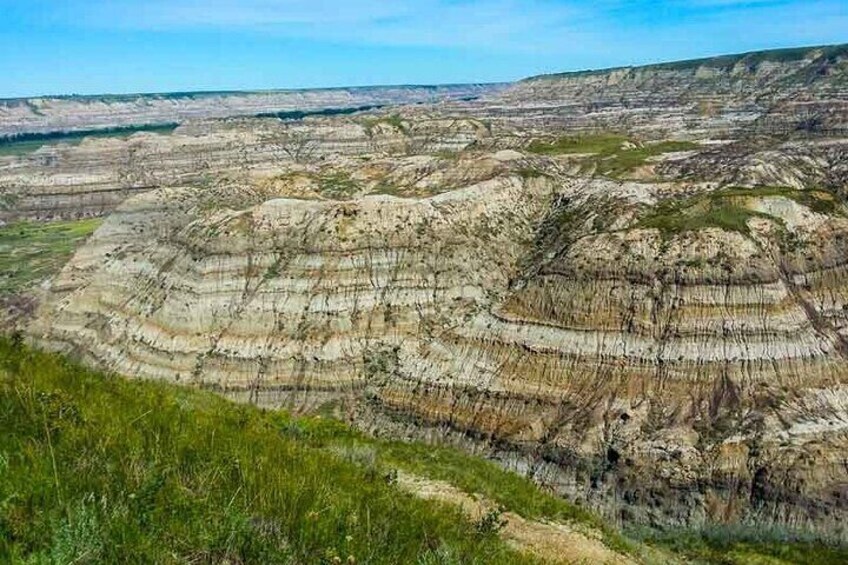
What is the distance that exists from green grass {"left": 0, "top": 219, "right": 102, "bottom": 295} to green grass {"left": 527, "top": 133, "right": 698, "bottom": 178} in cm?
7168

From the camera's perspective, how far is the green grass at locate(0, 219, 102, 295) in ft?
332

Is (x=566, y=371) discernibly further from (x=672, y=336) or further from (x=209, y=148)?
(x=209, y=148)

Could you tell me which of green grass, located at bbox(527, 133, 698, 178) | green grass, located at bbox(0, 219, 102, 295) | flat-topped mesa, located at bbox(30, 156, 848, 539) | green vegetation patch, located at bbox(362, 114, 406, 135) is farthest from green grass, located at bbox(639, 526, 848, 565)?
green vegetation patch, located at bbox(362, 114, 406, 135)

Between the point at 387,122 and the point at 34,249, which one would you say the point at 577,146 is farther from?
the point at 34,249

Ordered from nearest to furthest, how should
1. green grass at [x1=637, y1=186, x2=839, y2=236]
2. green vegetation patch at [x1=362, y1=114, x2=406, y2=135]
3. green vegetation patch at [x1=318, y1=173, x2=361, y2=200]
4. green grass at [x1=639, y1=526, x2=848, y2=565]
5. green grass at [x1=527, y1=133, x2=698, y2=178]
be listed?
green grass at [x1=639, y1=526, x2=848, y2=565] < green grass at [x1=637, y1=186, x2=839, y2=236] < green vegetation patch at [x1=318, y1=173, x2=361, y2=200] < green grass at [x1=527, y1=133, x2=698, y2=178] < green vegetation patch at [x1=362, y1=114, x2=406, y2=135]

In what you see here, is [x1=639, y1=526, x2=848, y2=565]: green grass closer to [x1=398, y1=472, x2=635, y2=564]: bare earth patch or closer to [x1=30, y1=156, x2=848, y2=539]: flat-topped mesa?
[x1=30, y1=156, x2=848, y2=539]: flat-topped mesa

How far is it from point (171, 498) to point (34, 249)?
133m

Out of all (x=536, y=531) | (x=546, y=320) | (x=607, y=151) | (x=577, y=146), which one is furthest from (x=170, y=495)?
(x=577, y=146)

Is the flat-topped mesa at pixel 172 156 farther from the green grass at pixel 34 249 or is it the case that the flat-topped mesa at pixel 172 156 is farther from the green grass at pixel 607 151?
the green grass at pixel 607 151

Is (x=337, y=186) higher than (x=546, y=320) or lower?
higher

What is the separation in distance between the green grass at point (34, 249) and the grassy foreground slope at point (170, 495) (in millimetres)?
100748

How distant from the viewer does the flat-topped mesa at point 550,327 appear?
40281 millimetres

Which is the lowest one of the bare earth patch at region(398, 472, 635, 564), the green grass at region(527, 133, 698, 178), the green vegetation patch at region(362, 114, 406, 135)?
the bare earth patch at region(398, 472, 635, 564)

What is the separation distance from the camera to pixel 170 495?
5344 mm
